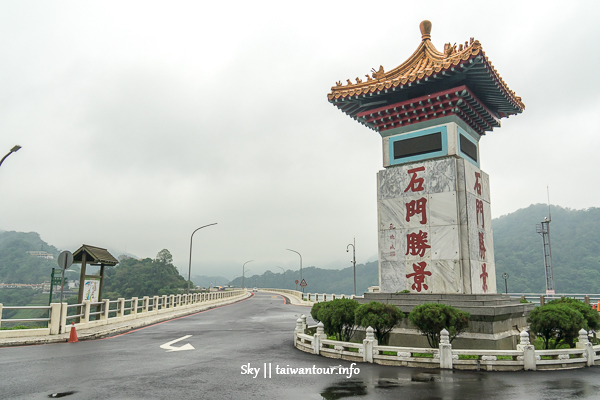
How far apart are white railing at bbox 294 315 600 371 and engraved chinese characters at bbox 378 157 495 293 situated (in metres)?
3.47

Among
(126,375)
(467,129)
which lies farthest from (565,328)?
(126,375)

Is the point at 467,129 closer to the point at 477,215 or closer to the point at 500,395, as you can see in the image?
the point at 477,215

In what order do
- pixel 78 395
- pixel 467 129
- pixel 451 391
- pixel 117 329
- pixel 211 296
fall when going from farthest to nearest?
pixel 211 296 < pixel 117 329 < pixel 467 129 < pixel 451 391 < pixel 78 395

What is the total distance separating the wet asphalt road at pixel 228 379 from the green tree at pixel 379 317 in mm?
1482

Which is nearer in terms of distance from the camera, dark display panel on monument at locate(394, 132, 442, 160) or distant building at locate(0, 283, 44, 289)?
dark display panel on monument at locate(394, 132, 442, 160)

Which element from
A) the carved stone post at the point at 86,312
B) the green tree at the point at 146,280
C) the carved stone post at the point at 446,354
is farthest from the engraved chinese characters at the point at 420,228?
the green tree at the point at 146,280

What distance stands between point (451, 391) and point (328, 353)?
4901 millimetres

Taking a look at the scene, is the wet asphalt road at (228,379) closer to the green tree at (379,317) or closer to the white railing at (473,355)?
the white railing at (473,355)

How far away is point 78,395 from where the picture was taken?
336 inches

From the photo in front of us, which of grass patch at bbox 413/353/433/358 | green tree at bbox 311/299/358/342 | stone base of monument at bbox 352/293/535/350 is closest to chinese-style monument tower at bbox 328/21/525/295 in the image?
stone base of monument at bbox 352/293/535/350

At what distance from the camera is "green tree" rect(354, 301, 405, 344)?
13.1m

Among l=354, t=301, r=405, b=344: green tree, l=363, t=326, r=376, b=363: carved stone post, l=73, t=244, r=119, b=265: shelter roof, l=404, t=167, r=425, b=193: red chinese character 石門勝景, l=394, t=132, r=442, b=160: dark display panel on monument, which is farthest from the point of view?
l=73, t=244, r=119, b=265: shelter roof

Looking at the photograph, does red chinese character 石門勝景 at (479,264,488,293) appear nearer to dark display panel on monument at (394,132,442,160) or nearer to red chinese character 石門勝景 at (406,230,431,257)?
red chinese character 石門勝景 at (406,230,431,257)

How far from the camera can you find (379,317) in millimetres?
13102
